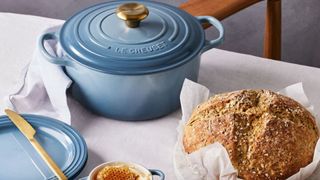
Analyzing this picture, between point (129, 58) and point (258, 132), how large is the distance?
238 millimetres

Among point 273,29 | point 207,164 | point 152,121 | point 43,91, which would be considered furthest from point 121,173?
point 273,29


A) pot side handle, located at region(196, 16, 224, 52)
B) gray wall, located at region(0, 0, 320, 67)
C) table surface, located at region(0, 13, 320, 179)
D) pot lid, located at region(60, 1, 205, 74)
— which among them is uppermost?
pot lid, located at region(60, 1, 205, 74)

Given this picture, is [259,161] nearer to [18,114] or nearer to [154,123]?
→ [154,123]

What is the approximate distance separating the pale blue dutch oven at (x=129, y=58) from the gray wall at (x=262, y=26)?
87 centimetres

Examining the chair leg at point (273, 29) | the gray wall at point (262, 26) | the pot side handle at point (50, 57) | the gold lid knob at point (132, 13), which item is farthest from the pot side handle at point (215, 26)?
the gray wall at point (262, 26)

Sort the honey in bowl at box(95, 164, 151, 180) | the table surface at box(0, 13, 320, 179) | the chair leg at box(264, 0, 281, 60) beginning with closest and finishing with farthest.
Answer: the honey in bowl at box(95, 164, 151, 180) → the table surface at box(0, 13, 320, 179) → the chair leg at box(264, 0, 281, 60)

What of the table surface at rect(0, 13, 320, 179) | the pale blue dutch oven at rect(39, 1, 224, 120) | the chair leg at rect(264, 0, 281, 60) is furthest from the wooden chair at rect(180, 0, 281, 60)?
the pale blue dutch oven at rect(39, 1, 224, 120)

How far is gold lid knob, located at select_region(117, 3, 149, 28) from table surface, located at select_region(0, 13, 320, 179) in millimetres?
163

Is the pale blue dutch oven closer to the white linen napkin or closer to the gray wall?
the white linen napkin

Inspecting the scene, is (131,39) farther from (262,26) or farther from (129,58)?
(262,26)

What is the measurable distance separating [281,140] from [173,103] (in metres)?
0.24

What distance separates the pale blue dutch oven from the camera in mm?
1025

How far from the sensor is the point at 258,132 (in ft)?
2.98

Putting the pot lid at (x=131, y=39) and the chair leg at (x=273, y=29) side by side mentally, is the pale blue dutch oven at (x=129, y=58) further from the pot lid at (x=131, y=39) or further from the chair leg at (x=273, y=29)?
the chair leg at (x=273, y=29)
